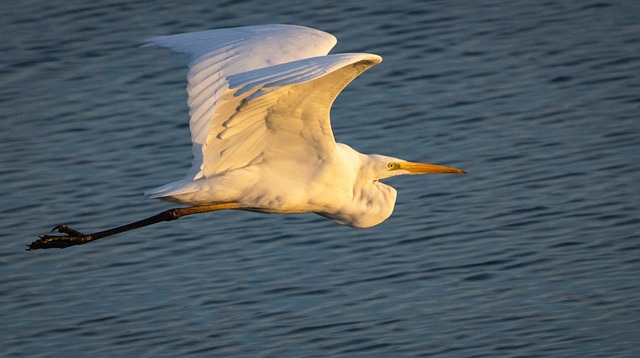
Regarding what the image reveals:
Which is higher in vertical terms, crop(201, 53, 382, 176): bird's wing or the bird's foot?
crop(201, 53, 382, 176): bird's wing

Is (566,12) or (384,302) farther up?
(566,12)

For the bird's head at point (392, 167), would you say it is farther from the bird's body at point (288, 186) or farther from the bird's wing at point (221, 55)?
the bird's wing at point (221, 55)

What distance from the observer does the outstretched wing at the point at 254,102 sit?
7.19 metres

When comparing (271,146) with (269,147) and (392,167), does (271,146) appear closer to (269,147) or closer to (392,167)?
(269,147)

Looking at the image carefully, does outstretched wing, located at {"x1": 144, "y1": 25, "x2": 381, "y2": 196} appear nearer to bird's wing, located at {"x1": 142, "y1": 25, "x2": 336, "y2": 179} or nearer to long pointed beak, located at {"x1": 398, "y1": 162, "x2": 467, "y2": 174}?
bird's wing, located at {"x1": 142, "y1": 25, "x2": 336, "y2": 179}

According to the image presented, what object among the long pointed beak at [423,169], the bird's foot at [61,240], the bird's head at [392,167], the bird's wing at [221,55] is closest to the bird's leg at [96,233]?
the bird's foot at [61,240]

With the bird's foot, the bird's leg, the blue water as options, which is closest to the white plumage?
the bird's leg

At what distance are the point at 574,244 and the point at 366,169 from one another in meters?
2.25

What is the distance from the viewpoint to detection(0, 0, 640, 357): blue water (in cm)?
920

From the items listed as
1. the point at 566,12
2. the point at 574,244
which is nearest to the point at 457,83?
the point at 566,12

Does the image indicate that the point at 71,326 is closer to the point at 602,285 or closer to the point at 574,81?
the point at 602,285

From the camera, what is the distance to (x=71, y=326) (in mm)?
9609

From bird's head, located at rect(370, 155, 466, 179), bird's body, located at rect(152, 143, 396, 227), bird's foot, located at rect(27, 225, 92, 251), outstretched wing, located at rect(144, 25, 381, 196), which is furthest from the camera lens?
bird's foot, located at rect(27, 225, 92, 251)

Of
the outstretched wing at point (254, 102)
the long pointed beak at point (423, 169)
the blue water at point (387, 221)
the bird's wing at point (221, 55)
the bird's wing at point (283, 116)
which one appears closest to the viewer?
the bird's wing at point (283, 116)
